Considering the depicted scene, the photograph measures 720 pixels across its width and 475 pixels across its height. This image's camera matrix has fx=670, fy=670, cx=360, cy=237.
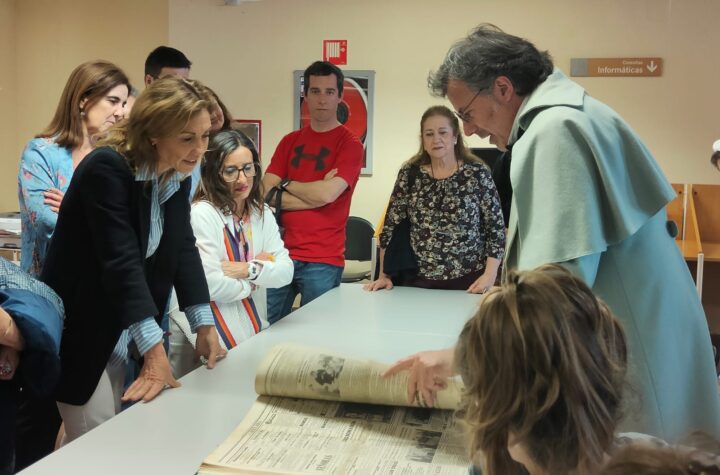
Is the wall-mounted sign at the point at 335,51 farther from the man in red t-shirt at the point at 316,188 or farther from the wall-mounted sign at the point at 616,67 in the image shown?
the man in red t-shirt at the point at 316,188

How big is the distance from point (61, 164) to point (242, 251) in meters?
0.63

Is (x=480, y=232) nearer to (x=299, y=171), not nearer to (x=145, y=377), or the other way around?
(x=299, y=171)

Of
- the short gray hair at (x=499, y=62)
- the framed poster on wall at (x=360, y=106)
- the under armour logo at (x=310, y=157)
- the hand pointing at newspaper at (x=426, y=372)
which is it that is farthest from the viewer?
the framed poster on wall at (x=360, y=106)

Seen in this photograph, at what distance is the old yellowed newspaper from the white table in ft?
0.20

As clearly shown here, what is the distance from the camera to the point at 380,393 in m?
1.30

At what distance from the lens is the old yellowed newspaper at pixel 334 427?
1096 mm

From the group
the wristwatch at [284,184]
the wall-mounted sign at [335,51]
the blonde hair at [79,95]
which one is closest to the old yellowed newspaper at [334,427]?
the blonde hair at [79,95]

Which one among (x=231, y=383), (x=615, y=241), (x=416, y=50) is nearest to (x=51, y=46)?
(x=416, y=50)

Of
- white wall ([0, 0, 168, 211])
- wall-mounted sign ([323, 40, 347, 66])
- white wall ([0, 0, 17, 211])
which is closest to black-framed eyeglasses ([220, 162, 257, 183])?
wall-mounted sign ([323, 40, 347, 66])

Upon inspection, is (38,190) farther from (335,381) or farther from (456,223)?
(456,223)

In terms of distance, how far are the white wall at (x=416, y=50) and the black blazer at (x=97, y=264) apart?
12.5ft

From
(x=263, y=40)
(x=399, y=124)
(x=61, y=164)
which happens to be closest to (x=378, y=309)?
(x=61, y=164)

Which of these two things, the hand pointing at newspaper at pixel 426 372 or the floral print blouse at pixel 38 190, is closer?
the hand pointing at newspaper at pixel 426 372

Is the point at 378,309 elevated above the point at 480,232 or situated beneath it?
situated beneath
